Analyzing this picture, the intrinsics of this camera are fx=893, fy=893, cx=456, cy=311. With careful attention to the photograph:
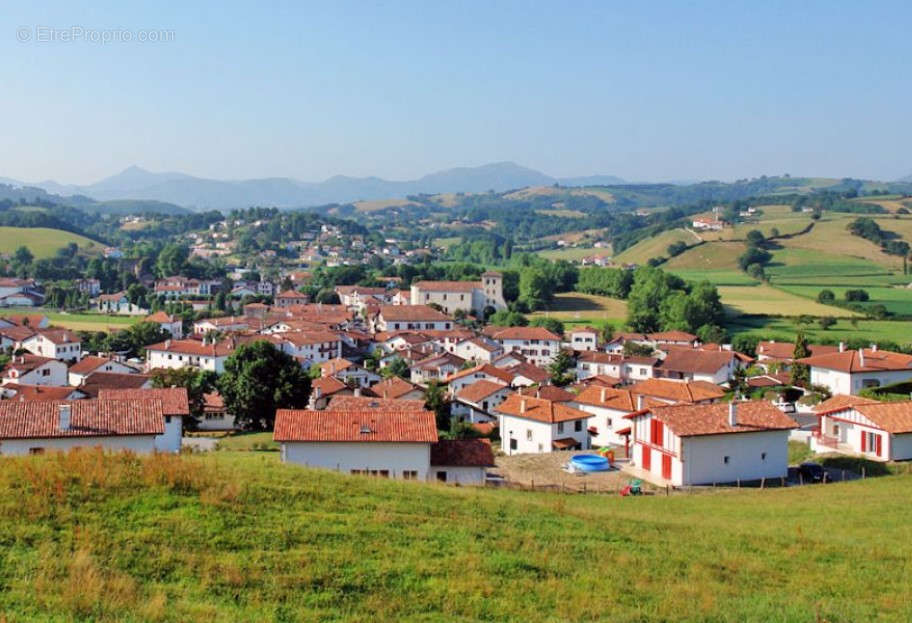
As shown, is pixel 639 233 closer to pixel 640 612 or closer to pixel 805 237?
pixel 805 237

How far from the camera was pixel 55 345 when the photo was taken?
54625 millimetres

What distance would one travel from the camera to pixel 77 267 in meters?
121

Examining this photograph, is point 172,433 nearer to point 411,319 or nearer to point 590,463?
point 590,463

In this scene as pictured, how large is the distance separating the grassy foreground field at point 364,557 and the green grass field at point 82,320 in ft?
211

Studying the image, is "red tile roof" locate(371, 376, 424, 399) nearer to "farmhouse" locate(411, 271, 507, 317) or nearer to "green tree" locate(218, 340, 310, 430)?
"green tree" locate(218, 340, 310, 430)

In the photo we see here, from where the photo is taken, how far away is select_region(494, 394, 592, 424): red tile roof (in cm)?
3048

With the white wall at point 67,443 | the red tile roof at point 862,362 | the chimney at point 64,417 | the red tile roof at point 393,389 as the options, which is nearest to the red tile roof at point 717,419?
the white wall at point 67,443

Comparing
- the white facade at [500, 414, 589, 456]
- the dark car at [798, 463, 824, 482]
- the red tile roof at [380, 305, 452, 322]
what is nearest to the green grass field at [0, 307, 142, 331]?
the red tile roof at [380, 305, 452, 322]

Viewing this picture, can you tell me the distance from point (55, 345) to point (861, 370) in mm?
45039

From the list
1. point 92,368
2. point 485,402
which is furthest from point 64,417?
point 92,368

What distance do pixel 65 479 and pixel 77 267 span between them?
120536 millimetres

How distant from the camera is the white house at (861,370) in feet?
128

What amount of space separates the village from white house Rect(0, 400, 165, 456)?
40 mm

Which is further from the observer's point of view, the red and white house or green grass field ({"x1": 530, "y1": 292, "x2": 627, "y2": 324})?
green grass field ({"x1": 530, "y1": 292, "x2": 627, "y2": 324})
